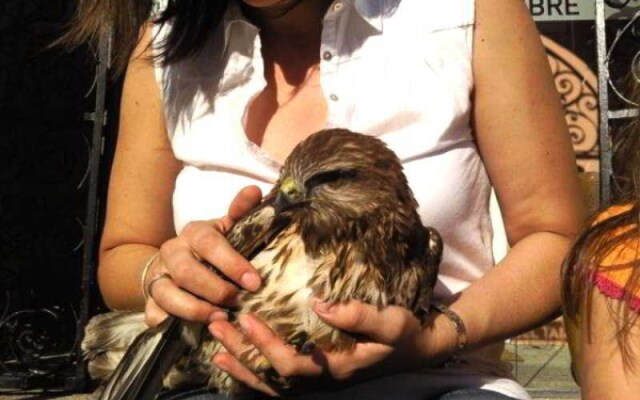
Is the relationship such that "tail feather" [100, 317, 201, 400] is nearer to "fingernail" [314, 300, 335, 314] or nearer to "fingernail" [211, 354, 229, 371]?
"fingernail" [211, 354, 229, 371]

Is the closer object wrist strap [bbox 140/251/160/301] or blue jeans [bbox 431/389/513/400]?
blue jeans [bbox 431/389/513/400]

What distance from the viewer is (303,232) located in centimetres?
221

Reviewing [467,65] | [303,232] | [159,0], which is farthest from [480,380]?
[159,0]

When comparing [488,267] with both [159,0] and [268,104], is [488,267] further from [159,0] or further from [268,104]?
[159,0]

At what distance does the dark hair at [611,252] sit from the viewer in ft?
6.98

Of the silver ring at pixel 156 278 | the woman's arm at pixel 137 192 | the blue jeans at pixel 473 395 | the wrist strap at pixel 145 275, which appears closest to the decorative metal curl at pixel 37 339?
the woman's arm at pixel 137 192

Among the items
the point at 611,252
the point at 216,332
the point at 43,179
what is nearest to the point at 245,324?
the point at 216,332

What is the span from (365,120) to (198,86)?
1.45ft

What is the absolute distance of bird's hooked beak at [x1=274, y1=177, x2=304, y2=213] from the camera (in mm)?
2207

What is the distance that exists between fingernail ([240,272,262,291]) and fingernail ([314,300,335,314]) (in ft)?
0.42

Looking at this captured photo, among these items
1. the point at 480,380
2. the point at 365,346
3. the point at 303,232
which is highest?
the point at 303,232

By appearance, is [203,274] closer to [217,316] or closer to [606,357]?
[217,316]

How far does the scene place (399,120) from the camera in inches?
98.3

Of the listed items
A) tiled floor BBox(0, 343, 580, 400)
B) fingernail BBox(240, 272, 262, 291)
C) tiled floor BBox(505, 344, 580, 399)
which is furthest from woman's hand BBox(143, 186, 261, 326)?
tiled floor BBox(505, 344, 580, 399)
